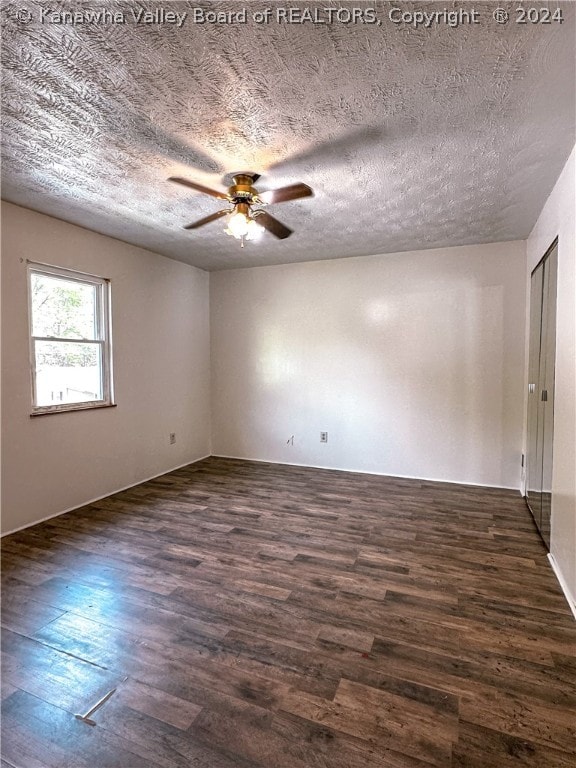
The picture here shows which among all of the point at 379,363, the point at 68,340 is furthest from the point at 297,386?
the point at 68,340

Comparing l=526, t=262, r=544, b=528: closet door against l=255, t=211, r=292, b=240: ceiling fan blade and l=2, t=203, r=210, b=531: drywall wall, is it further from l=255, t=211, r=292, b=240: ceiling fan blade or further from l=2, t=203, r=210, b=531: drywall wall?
l=2, t=203, r=210, b=531: drywall wall

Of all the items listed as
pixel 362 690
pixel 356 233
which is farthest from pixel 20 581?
pixel 356 233

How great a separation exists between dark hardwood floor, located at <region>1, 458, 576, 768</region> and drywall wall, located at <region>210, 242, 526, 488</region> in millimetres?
1176

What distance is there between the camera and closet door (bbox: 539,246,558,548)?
103 inches

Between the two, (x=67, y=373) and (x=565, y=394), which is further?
(x=67, y=373)

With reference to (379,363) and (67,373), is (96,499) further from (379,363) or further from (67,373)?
(379,363)

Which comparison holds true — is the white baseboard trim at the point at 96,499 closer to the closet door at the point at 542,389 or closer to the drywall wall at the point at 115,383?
the drywall wall at the point at 115,383

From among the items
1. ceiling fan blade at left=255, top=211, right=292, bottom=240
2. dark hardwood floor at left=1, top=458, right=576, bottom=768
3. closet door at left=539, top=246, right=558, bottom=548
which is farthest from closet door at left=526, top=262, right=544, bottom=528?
ceiling fan blade at left=255, top=211, right=292, bottom=240

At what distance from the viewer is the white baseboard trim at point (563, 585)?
2.01 meters

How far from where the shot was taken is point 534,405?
3336mm

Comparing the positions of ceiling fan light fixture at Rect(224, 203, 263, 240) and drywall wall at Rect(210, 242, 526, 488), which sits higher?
ceiling fan light fixture at Rect(224, 203, 263, 240)

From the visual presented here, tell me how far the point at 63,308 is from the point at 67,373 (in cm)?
60

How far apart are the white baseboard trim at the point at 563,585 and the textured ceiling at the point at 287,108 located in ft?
8.24

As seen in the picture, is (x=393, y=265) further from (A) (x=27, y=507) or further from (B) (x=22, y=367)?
(A) (x=27, y=507)
